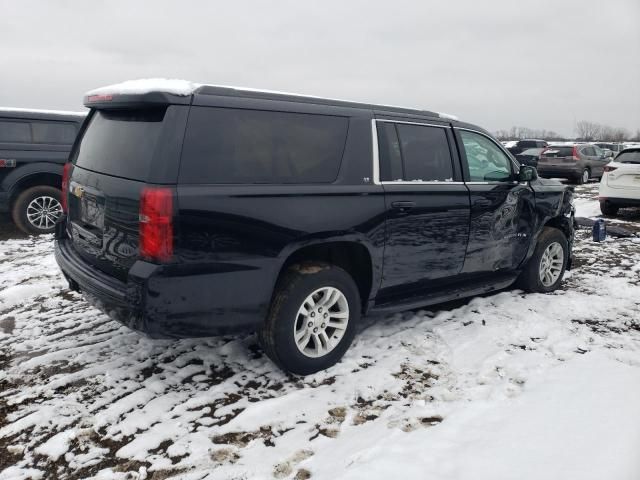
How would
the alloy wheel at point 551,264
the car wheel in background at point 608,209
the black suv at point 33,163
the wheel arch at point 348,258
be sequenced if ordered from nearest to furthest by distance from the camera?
the wheel arch at point 348,258 → the alloy wheel at point 551,264 → the black suv at point 33,163 → the car wheel in background at point 608,209

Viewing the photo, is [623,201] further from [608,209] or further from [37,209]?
[37,209]

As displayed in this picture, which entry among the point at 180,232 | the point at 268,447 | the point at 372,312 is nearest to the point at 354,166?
the point at 372,312

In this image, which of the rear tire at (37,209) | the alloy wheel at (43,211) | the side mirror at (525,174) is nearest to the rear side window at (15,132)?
the rear tire at (37,209)

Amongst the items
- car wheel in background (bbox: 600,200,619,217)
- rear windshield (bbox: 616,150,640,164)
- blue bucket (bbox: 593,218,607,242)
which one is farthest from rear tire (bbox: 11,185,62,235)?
rear windshield (bbox: 616,150,640,164)

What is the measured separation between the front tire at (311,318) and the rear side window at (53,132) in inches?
253

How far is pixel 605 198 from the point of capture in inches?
416

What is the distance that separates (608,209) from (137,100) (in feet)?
35.7

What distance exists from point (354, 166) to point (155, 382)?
1988 mm

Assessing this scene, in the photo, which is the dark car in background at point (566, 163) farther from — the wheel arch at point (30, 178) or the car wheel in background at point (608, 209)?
the wheel arch at point (30, 178)

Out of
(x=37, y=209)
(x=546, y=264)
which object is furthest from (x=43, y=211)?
(x=546, y=264)

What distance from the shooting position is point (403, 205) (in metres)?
3.65

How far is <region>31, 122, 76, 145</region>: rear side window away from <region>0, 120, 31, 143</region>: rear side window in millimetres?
95

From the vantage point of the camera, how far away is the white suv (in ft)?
33.1

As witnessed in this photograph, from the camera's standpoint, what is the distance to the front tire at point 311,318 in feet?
10.5
